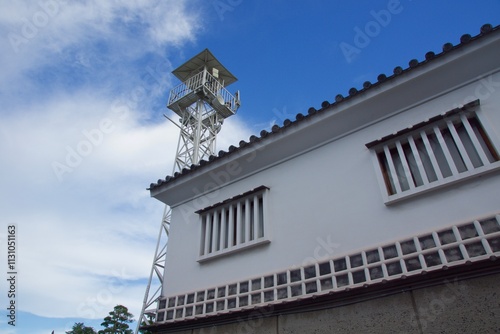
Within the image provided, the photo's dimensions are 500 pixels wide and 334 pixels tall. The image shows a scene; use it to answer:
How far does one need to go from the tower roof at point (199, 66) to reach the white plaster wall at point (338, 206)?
12.5m

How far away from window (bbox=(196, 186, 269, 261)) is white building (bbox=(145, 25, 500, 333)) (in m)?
0.03

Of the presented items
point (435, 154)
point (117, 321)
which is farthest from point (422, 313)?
point (117, 321)

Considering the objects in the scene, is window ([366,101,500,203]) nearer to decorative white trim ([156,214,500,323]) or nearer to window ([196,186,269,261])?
decorative white trim ([156,214,500,323])

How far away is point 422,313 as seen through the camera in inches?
163

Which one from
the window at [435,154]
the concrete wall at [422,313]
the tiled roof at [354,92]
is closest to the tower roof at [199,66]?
the tiled roof at [354,92]

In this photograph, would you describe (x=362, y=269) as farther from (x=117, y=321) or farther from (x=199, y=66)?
(x=117, y=321)

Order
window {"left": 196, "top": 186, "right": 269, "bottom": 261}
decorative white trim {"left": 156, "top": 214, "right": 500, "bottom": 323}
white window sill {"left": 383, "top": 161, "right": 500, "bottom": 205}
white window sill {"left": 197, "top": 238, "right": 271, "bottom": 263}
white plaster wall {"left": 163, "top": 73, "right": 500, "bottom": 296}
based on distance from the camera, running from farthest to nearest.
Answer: window {"left": 196, "top": 186, "right": 269, "bottom": 261}, white window sill {"left": 197, "top": 238, "right": 271, "bottom": 263}, white plaster wall {"left": 163, "top": 73, "right": 500, "bottom": 296}, white window sill {"left": 383, "top": 161, "right": 500, "bottom": 205}, decorative white trim {"left": 156, "top": 214, "right": 500, "bottom": 323}

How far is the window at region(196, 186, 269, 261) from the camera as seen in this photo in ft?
21.4

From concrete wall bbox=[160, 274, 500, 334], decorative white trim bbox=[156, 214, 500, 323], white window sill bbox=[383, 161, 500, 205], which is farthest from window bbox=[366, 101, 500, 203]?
concrete wall bbox=[160, 274, 500, 334]

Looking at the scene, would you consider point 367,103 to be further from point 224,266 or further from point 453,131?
point 224,266

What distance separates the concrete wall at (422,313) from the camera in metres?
3.85

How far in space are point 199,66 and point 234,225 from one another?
13725 mm

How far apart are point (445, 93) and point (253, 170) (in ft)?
13.2

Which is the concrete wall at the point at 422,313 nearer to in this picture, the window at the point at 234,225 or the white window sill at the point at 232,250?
the white window sill at the point at 232,250
